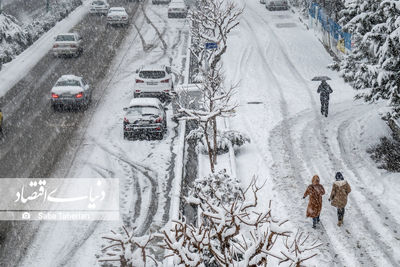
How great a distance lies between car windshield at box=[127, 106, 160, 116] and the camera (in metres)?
20.8

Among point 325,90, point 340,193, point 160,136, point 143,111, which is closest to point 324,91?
point 325,90

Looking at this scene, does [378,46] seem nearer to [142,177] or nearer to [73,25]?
[142,177]

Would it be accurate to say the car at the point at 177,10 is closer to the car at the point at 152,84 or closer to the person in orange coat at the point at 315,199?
the car at the point at 152,84

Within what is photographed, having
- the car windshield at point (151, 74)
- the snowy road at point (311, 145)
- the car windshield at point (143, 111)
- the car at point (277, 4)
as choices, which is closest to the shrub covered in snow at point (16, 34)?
the car windshield at point (151, 74)

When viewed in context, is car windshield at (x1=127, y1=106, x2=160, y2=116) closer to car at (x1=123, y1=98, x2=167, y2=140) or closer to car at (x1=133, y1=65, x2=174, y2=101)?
car at (x1=123, y1=98, x2=167, y2=140)

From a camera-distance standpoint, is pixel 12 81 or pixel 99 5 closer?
pixel 12 81

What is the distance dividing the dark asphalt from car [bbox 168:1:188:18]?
7059 millimetres

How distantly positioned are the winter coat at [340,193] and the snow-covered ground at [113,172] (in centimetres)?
418

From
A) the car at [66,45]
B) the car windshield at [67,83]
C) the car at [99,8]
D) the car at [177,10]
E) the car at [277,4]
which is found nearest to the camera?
the car windshield at [67,83]

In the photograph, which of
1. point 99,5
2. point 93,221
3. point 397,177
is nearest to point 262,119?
point 397,177

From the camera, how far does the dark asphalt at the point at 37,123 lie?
13930 mm

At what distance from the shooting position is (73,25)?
4272cm

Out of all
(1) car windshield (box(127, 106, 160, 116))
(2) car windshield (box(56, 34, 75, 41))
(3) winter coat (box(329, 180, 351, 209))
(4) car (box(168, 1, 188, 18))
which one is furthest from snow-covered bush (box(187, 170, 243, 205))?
(4) car (box(168, 1, 188, 18))

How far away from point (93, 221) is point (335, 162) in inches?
325
